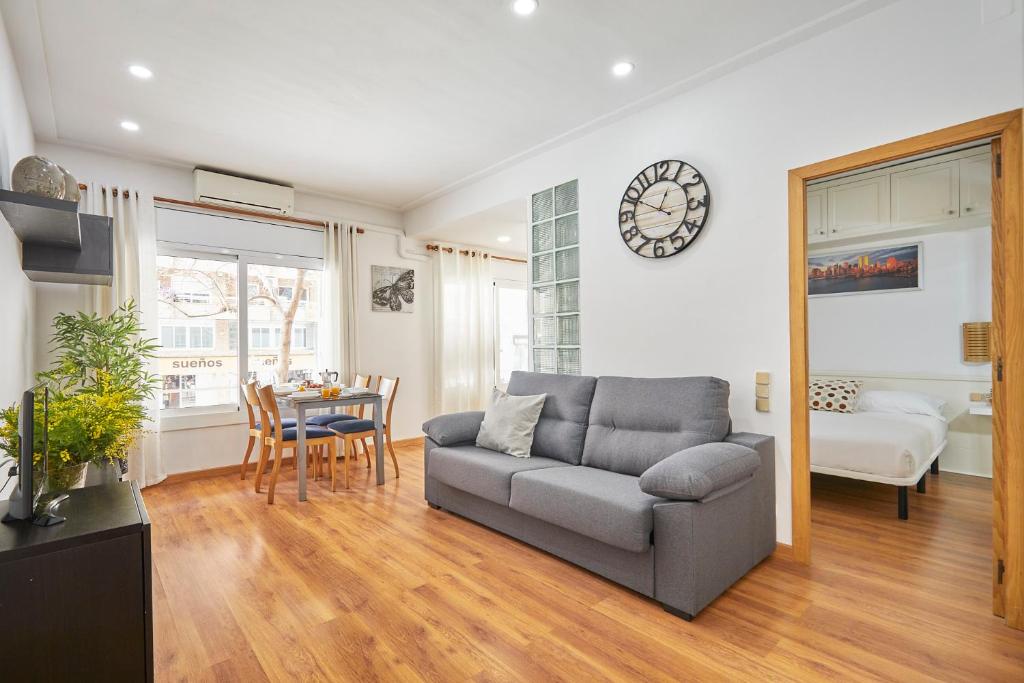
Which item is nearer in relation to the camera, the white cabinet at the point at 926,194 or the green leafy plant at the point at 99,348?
the green leafy plant at the point at 99,348

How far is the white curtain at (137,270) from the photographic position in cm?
409

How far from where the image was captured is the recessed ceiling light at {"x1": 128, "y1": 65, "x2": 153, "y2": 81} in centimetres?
288

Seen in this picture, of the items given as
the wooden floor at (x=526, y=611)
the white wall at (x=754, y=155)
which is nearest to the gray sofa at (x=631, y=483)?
the wooden floor at (x=526, y=611)

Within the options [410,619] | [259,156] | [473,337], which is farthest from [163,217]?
[410,619]

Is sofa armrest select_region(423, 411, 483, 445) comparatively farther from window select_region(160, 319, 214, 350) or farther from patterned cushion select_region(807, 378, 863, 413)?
patterned cushion select_region(807, 378, 863, 413)

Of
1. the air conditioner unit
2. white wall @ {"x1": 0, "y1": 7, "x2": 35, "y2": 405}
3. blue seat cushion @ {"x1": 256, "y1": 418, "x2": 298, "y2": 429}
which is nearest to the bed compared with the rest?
blue seat cushion @ {"x1": 256, "y1": 418, "x2": 298, "y2": 429}

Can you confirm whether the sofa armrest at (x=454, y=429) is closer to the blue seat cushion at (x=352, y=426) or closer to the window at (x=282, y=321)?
the blue seat cushion at (x=352, y=426)

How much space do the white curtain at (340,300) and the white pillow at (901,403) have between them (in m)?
5.00

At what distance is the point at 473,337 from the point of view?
628 cm

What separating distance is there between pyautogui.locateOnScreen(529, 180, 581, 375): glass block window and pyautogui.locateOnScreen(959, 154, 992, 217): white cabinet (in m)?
3.19

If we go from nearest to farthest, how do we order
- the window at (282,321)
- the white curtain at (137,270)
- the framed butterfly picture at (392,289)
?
the white curtain at (137,270) → the window at (282,321) → the framed butterfly picture at (392,289)

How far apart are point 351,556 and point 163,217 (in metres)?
3.55

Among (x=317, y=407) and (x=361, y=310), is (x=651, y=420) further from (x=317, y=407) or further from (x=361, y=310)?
(x=361, y=310)

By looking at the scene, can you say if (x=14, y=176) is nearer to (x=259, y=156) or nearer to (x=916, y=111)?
(x=259, y=156)
